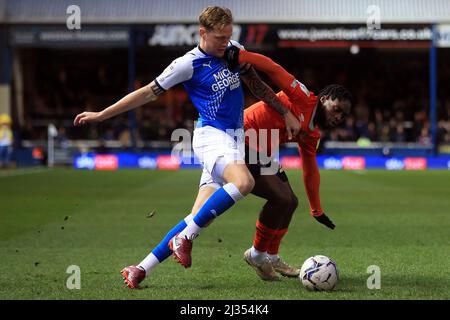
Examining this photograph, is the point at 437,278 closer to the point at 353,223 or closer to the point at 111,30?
the point at 353,223

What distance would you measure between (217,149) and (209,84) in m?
0.51

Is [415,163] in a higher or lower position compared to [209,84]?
lower

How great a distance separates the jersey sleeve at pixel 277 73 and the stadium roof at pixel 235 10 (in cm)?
2694

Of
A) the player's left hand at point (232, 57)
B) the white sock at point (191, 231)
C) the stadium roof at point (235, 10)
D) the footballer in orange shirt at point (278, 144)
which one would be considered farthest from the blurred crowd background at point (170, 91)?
the white sock at point (191, 231)

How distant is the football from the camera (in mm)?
6723

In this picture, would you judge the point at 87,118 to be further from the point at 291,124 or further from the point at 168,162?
the point at 168,162

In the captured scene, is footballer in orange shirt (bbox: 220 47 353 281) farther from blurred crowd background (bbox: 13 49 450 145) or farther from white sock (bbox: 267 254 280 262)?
blurred crowd background (bbox: 13 49 450 145)

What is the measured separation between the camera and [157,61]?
38750 mm

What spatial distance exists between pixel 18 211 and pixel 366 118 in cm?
2269

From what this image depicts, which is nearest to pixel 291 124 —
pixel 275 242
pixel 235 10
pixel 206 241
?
pixel 275 242

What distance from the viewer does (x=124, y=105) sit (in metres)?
6.57

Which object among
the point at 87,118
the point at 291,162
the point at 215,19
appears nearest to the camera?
the point at 215,19

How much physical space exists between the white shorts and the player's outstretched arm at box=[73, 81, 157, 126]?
20.4 inches

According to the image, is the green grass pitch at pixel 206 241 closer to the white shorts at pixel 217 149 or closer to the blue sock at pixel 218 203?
the blue sock at pixel 218 203
